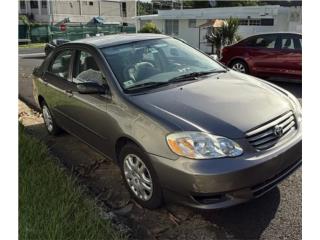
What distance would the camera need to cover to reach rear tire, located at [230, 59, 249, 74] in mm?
9562

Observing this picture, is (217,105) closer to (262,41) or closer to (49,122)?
(49,122)

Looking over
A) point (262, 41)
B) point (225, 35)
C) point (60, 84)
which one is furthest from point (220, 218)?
point (225, 35)

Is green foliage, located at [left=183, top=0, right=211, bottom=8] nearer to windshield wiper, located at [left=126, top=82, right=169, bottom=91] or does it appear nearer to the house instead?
the house

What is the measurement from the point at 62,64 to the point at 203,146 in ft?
9.56

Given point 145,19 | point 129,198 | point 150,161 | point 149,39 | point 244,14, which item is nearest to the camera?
point 150,161

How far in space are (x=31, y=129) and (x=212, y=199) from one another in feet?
13.8

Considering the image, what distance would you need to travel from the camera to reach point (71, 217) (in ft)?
9.77

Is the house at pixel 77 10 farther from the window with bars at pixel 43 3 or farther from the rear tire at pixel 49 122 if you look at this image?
the rear tire at pixel 49 122

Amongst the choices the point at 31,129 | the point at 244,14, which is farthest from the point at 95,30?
the point at 31,129

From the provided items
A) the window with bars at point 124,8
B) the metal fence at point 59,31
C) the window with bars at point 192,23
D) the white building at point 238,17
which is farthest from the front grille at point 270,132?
the window with bars at point 124,8

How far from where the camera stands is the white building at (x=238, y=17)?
2023 cm

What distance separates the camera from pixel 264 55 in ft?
29.7

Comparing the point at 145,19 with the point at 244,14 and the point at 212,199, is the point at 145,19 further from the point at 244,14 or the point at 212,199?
the point at 212,199

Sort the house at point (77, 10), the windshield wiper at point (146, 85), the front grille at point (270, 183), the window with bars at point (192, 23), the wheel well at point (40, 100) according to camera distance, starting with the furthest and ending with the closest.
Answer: the house at point (77, 10)
the window with bars at point (192, 23)
the wheel well at point (40, 100)
the windshield wiper at point (146, 85)
the front grille at point (270, 183)
